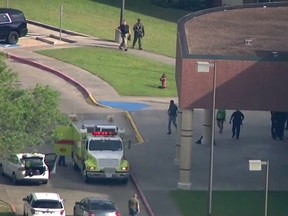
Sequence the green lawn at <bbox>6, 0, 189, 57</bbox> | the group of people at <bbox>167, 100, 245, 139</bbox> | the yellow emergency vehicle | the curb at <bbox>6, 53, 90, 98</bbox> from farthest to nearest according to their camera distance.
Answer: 1. the green lawn at <bbox>6, 0, 189, 57</bbox>
2. the curb at <bbox>6, 53, 90, 98</bbox>
3. the group of people at <bbox>167, 100, 245, 139</bbox>
4. the yellow emergency vehicle

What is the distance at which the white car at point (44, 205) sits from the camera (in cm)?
5222

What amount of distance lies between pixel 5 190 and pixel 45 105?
16.4 ft

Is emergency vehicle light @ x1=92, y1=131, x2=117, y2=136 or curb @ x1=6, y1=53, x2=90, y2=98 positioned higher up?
curb @ x1=6, y1=53, x2=90, y2=98

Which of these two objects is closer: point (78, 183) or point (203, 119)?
point (78, 183)

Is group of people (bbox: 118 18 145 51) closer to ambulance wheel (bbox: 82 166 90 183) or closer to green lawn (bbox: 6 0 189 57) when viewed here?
green lawn (bbox: 6 0 189 57)

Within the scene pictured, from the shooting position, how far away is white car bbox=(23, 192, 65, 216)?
171 feet

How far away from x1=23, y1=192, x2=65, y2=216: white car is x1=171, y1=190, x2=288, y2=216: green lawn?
5.40 m

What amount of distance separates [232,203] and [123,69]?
25.2 meters

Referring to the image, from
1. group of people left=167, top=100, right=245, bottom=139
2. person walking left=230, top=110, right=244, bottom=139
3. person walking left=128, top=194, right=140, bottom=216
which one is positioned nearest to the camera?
person walking left=128, top=194, right=140, bottom=216

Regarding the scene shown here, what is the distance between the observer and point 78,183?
5972 centimetres

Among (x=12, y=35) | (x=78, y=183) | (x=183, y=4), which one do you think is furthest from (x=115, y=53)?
(x=78, y=183)

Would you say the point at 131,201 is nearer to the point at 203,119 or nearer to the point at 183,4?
the point at 203,119

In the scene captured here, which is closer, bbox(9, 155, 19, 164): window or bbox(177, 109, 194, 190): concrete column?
bbox(9, 155, 19, 164): window

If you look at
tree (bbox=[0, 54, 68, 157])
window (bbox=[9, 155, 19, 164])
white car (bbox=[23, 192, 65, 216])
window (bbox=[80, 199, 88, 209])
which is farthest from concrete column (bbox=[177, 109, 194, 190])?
white car (bbox=[23, 192, 65, 216])
